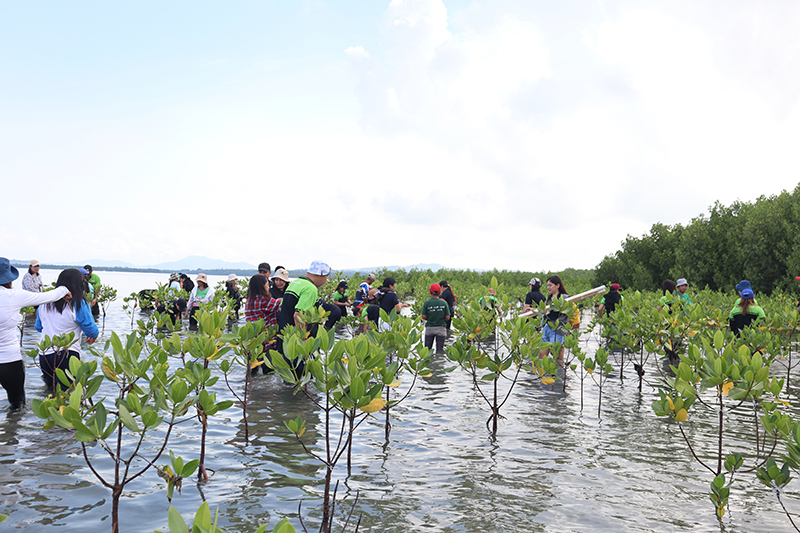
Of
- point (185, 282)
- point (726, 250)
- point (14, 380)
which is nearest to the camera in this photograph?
point (14, 380)

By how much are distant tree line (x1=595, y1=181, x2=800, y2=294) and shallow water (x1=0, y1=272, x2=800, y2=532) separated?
797 inches

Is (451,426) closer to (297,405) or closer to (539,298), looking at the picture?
(297,405)

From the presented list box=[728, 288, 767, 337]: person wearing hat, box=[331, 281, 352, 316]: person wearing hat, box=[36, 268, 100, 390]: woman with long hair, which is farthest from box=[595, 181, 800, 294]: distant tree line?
box=[36, 268, 100, 390]: woman with long hair

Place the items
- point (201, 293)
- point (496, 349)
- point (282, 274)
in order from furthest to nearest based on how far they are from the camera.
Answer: point (201, 293)
point (282, 274)
point (496, 349)

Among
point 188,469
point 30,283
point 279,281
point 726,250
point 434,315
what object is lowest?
point 188,469

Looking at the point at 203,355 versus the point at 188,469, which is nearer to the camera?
the point at 188,469

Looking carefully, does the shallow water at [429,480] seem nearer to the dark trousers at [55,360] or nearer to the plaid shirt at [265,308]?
the dark trousers at [55,360]

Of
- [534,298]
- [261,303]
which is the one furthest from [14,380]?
[534,298]

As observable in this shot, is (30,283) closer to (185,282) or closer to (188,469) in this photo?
(185,282)

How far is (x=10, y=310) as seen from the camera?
579 cm

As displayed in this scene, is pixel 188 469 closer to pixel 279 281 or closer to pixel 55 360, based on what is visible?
pixel 55 360

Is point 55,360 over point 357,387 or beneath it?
beneath

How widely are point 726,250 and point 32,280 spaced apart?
33113mm

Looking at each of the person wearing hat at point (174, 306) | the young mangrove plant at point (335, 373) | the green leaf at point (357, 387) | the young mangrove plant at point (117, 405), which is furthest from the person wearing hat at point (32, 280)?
the green leaf at point (357, 387)
